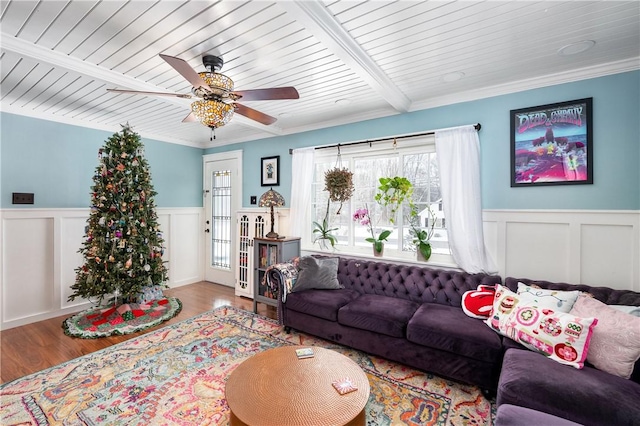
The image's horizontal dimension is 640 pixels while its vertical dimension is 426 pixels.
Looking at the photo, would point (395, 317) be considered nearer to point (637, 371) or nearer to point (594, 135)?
point (637, 371)

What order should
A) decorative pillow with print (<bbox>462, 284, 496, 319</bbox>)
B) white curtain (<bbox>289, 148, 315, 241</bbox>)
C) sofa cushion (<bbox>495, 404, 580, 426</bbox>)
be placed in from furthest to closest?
white curtain (<bbox>289, 148, 315, 241</bbox>) < decorative pillow with print (<bbox>462, 284, 496, 319</bbox>) < sofa cushion (<bbox>495, 404, 580, 426</bbox>)

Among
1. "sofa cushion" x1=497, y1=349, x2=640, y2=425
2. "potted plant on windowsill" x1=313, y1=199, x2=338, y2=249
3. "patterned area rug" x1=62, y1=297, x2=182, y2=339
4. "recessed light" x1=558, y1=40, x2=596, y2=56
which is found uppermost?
"recessed light" x1=558, y1=40, x2=596, y2=56

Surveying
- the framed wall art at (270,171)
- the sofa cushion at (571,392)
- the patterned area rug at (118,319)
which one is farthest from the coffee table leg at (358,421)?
the framed wall art at (270,171)

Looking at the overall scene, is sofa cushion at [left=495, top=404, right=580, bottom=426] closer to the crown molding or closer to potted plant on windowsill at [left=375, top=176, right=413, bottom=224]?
potted plant on windowsill at [left=375, top=176, right=413, bottom=224]

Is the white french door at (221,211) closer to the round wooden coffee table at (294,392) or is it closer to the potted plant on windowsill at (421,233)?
the potted plant on windowsill at (421,233)

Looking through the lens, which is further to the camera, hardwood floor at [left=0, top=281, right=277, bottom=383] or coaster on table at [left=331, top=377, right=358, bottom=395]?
hardwood floor at [left=0, top=281, right=277, bottom=383]

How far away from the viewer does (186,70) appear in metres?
1.76

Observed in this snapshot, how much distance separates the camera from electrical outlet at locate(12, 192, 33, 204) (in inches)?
133

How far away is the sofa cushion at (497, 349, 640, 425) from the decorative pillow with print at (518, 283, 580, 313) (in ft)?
1.50

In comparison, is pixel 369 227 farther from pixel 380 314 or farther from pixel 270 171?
pixel 270 171

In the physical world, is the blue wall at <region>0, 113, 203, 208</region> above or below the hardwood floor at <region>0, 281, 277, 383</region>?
above

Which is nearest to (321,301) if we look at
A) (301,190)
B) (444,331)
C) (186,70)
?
(444,331)

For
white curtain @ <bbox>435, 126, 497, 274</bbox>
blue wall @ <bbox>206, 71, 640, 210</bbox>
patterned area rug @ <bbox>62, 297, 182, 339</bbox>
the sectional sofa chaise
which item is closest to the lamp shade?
the sectional sofa chaise

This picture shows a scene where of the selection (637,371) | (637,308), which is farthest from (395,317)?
(637,308)
